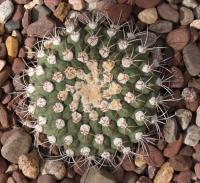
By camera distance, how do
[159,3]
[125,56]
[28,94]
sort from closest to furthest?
[125,56], [28,94], [159,3]

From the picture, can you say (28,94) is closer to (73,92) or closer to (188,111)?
(73,92)

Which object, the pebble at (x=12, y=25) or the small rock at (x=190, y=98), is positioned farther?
the pebble at (x=12, y=25)

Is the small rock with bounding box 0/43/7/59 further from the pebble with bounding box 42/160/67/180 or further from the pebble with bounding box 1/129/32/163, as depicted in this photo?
the pebble with bounding box 42/160/67/180

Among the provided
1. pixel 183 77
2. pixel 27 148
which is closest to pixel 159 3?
pixel 183 77

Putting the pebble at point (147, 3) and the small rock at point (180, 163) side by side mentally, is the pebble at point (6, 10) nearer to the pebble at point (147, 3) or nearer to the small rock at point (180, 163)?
the pebble at point (147, 3)

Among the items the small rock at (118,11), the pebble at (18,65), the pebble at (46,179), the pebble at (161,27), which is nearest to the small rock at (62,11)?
the small rock at (118,11)

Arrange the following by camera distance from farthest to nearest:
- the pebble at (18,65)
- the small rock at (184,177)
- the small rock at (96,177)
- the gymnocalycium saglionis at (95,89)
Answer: the pebble at (18,65) < the small rock at (184,177) < the small rock at (96,177) < the gymnocalycium saglionis at (95,89)

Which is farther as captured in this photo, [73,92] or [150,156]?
[150,156]
